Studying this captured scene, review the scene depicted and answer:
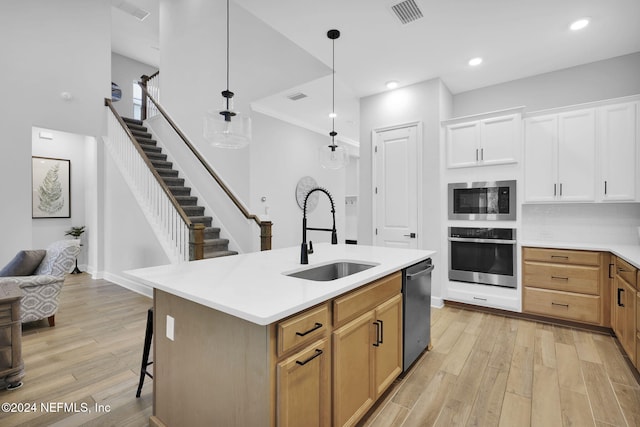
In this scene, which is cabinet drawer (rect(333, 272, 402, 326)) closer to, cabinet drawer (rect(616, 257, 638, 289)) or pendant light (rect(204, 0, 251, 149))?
pendant light (rect(204, 0, 251, 149))

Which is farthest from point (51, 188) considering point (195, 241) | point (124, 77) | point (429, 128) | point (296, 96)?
point (429, 128)

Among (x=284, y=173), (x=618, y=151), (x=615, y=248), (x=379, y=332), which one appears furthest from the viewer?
(x=284, y=173)

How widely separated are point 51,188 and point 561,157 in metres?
8.32

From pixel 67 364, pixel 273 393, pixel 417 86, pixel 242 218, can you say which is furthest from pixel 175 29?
pixel 273 393

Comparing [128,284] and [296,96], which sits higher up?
[296,96]

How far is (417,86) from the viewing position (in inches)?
163

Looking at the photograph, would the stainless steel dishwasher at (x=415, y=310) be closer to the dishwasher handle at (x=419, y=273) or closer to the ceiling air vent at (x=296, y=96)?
the dishwasher handle at (x=419, y=273)

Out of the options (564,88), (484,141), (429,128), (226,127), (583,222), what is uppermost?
(564,88)

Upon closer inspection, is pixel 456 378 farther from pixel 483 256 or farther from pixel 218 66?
pixel 218 66

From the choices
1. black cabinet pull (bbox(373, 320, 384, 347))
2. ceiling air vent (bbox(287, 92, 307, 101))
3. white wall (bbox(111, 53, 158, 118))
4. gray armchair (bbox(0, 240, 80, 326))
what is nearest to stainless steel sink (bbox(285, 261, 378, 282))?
black cabinet pull (bbox(373, 320, 384, 347))

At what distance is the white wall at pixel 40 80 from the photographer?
4.69 metres

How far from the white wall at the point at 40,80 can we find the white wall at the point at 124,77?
2353mm

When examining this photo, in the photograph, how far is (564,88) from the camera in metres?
3.74

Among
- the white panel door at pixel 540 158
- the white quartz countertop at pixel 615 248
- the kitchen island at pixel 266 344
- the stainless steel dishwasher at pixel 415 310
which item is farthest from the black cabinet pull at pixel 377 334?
the white panel door at pixel 540 158
